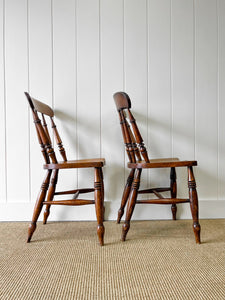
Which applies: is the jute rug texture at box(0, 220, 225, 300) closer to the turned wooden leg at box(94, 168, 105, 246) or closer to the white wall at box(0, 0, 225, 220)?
the turned wooden leg at box(94, 168, 105, 246)

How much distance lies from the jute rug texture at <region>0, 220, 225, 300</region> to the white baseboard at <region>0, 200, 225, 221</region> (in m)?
0.20

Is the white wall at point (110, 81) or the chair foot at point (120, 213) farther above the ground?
the white wall at point (110, 81)

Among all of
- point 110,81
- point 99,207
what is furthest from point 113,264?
point 110,81

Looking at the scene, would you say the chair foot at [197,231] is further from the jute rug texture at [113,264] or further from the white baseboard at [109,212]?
the white baseboard at [109,212]

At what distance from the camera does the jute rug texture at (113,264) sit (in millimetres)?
847

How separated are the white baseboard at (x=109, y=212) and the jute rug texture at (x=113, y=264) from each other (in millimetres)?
204

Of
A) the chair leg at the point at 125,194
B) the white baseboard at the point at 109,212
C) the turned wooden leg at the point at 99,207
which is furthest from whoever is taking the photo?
the white baseboard at the point at 109,212

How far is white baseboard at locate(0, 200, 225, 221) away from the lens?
1775 millimetres

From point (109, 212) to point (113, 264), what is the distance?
0.73 metres

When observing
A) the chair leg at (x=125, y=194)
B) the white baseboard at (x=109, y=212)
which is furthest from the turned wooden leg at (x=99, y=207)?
the white baseboard at (x=109, y=212)

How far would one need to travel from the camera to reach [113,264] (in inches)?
41.5

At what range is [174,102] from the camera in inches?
71.6

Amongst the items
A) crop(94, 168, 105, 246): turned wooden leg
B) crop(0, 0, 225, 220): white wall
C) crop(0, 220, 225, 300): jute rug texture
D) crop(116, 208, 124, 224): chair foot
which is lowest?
crop(0, 220, 225, 300): jute rug texture

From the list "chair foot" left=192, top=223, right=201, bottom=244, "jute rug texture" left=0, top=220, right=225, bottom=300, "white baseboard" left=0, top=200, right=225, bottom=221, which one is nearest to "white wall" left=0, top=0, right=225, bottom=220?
"white baseboard" left=0, top=200, right=225, bottom=221
